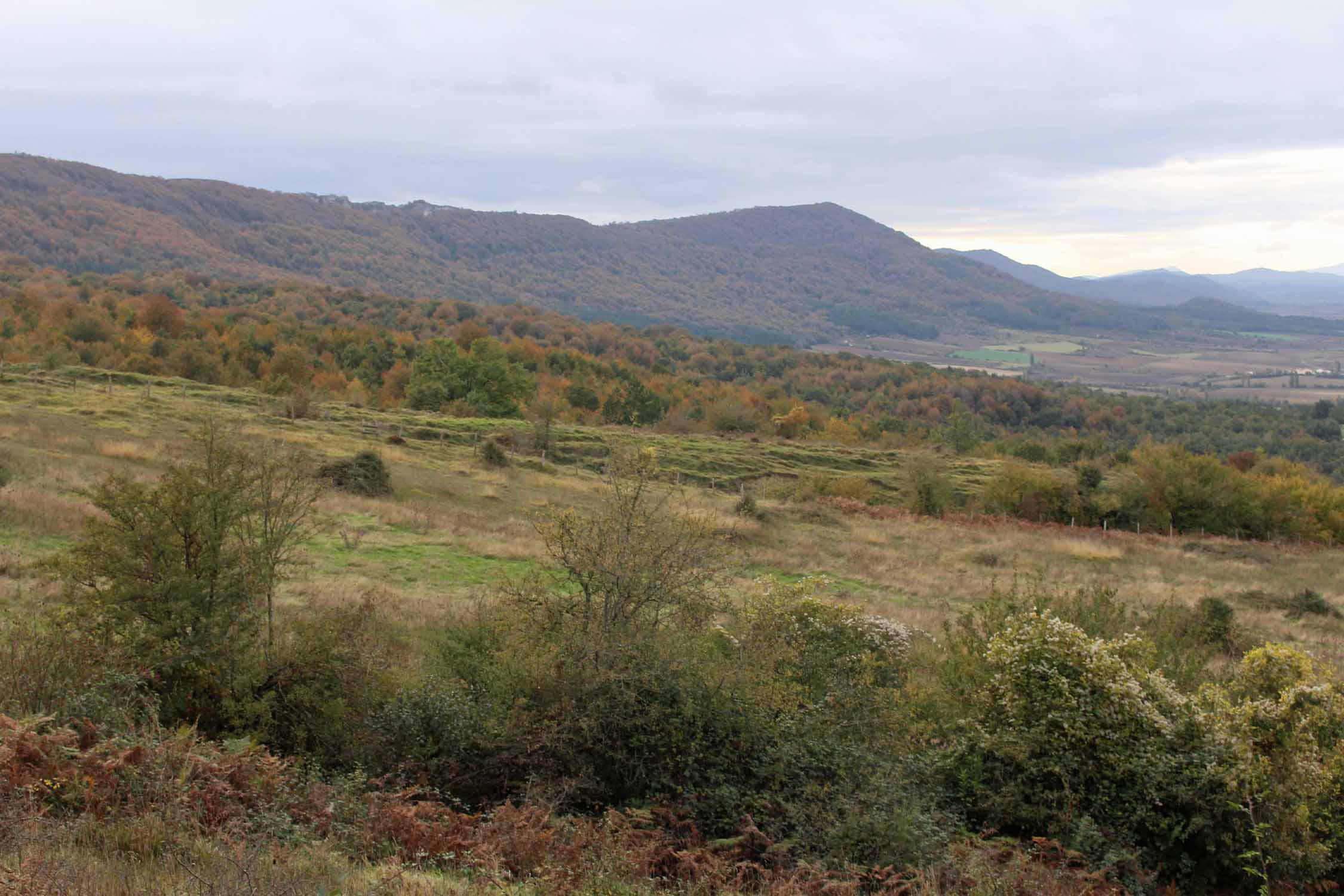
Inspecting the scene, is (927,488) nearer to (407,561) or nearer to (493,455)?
(493,455)

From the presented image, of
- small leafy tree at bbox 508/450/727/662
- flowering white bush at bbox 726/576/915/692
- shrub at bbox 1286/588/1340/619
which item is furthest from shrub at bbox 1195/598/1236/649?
small leafy tree at bbox 508/450/727/662

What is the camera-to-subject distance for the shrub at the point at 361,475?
24578mm

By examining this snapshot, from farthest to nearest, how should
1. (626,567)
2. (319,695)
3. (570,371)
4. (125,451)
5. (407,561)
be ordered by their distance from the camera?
(570,371)
(125,451)
(407,561)
(626,567)
(319,695)

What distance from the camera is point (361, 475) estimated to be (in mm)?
25062

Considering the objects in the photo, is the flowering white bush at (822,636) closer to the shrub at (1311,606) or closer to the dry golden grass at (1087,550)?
the shrub at (1311,606)

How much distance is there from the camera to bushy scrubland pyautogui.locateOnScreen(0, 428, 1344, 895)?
582 cm

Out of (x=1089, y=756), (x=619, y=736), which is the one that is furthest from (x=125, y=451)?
(x=1089, y=756)

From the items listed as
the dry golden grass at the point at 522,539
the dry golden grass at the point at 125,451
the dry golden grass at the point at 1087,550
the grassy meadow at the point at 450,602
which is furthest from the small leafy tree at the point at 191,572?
the dry golden grass at the point at 1087,550

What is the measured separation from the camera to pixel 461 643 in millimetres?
8953

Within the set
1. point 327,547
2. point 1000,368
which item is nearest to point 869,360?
point 1000,368

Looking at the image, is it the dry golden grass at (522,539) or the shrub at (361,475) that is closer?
the dry golden grass at (522,539)

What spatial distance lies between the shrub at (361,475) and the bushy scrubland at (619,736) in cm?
1549

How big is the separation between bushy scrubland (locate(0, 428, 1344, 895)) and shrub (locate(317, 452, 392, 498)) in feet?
50.8

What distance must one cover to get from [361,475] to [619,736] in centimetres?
1975
